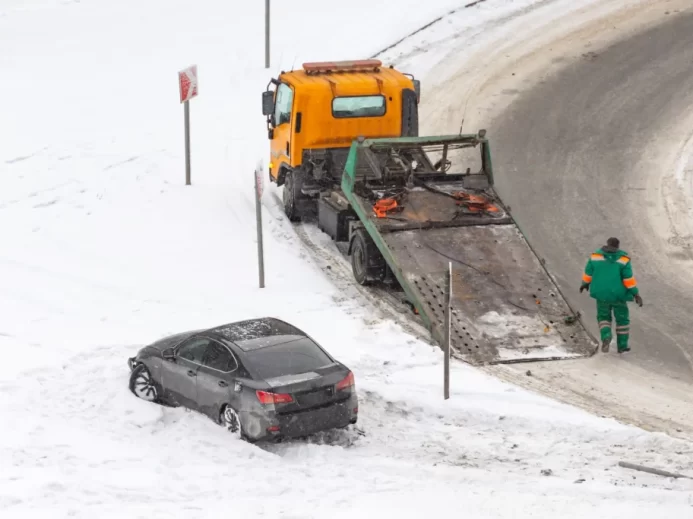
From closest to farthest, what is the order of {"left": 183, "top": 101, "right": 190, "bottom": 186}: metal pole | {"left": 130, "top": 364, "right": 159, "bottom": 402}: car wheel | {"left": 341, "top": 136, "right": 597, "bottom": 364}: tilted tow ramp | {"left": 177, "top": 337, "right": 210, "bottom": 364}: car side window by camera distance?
{"left": 177, "top": 337, "right": 210, "bottom": 364}: car side window, {"left": 130, "top": 364, "right": 159, "bottom": 402}: car wheel, {"left": 341, "top": 136, "right": 597, "bottom": 364}: tilted tow ramp, {"left": 183, "top": 101, "right": 190, "bottom": 186}: metal pole

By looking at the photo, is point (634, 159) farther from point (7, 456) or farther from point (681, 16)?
point (7, 456)

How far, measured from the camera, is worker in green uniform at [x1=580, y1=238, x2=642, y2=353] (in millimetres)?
14797

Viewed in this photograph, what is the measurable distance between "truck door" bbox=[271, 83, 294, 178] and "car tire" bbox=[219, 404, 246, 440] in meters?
8.31

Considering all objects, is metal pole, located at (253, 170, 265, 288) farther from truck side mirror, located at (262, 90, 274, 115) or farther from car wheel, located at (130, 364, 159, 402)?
car wheel, located at (130, 364, 159, 402)

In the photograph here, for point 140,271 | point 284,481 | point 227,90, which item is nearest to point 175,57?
point 227,90

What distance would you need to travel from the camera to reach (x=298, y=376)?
1208cm

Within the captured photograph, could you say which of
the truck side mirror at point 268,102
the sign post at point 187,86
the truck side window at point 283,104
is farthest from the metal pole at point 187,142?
the truck side window at point 283,104

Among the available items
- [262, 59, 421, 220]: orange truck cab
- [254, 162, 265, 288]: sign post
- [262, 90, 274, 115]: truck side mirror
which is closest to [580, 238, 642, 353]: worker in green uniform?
[254, 162, 265, 288]: sign post

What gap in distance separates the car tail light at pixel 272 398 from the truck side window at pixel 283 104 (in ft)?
29.1

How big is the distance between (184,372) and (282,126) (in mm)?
8167

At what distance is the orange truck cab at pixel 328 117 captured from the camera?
19562 millimetres

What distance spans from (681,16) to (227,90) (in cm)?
1158

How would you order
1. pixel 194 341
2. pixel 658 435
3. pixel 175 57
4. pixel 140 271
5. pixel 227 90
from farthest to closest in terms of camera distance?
pixel 175 57 < pixel 227 90 < pixel 140 271 < pixel 194 341 < pixel 658 435

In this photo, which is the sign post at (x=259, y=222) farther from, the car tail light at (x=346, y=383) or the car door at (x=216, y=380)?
the car tail light at (x=346, y=383)
